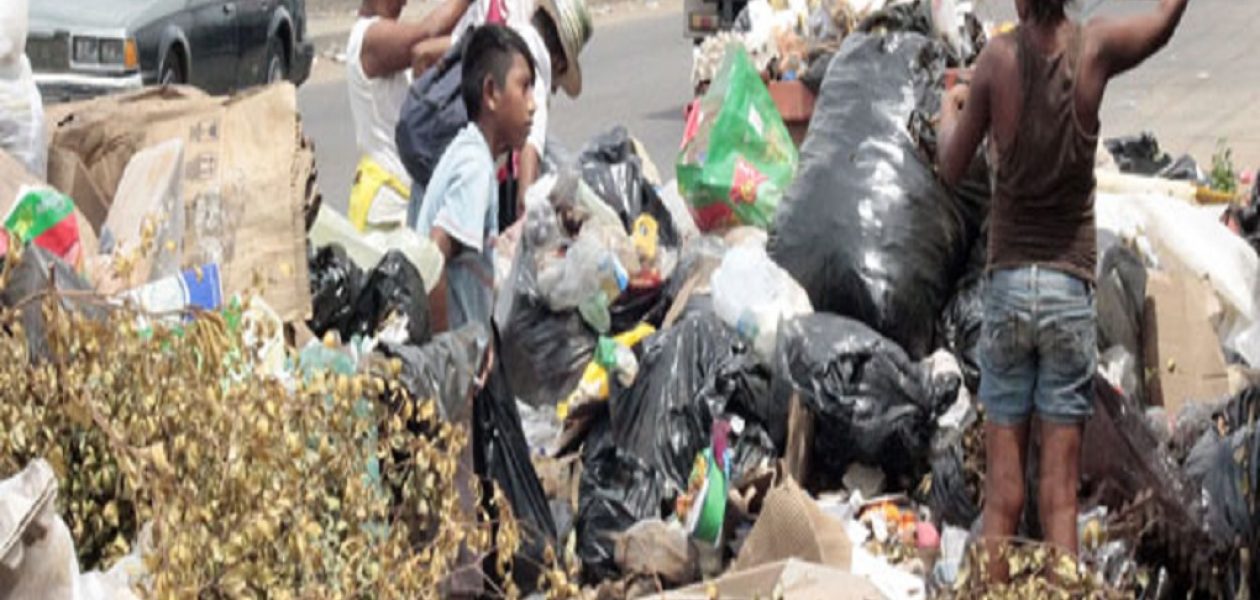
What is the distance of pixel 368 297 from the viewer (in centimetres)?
682

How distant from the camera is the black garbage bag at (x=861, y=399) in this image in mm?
6418

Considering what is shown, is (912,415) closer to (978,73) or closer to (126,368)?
(978,73)

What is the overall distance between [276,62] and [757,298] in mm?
9211

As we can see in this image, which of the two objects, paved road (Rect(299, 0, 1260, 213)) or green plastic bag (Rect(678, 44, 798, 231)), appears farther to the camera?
paved road (Rect(299, 0, 1260, 213))

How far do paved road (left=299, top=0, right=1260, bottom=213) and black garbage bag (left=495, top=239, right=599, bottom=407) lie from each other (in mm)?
4433

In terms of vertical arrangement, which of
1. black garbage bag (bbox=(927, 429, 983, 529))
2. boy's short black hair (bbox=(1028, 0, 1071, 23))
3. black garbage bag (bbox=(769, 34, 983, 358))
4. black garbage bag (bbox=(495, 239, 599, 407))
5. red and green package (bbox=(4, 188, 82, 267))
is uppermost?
boy's short black hair (bbox=(1028, 0, 1071, 23))

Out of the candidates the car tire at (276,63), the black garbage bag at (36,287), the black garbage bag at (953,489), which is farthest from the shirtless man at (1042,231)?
the car tire at (276,63)

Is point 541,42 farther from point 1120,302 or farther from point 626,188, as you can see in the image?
point 1120,302

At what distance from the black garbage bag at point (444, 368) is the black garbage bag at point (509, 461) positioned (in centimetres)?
10

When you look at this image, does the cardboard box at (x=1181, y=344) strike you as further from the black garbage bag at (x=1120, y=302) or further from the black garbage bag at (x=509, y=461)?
the black garbage bag at (x=509, y=461)

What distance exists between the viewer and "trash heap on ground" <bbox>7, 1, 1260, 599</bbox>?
4008 millimetres

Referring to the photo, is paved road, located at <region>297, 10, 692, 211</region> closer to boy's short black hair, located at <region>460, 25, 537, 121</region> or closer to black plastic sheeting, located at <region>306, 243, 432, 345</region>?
boy's short black hair, located at <region>460, 25, 537, 121</region>

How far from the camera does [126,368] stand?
13.2 ft

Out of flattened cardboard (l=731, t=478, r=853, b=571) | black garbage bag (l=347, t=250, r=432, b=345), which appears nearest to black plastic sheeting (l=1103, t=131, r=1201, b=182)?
black garbage bag (l=347, t=250, r=432, b=345)
